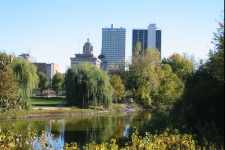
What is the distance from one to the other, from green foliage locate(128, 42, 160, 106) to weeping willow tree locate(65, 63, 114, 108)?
36.4 feet

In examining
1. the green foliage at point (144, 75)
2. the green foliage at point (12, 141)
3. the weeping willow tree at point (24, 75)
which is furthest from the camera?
the green foliage at point (144, 75)

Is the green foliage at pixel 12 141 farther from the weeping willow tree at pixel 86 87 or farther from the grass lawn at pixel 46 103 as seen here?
the grass lawn at pixel 46 103

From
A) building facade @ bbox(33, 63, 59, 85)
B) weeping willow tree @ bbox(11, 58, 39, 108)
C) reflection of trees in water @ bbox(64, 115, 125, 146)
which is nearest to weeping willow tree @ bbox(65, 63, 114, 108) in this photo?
weeping willow tree @ bbox(11, 58, 39, 108)

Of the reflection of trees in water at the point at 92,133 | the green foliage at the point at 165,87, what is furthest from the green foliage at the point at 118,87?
the reflection of trees in water at the point at 92,133

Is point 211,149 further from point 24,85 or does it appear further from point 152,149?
point 24,85

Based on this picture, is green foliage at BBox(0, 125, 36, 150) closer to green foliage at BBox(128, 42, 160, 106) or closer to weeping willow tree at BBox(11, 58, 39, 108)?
weeping willow tree at BBox(11, 58, 39, 108)

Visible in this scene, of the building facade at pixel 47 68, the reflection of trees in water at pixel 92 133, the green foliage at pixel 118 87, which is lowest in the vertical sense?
the reflection of trees in water at pixel 92 133

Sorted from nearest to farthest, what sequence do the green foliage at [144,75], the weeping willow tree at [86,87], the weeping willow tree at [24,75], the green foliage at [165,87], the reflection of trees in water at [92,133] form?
the reflection of trees in water at [92,133] < the weeping willow tree at [24,75] < the weeping willow tree at [86,87] < the green foliage at [144,75] < the green foliage at [165,87]

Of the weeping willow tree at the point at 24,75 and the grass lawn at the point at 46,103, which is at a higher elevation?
the weeping willow tree at the point at 24,75

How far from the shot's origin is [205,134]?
1476cm

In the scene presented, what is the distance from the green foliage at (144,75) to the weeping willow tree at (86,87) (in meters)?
11.1

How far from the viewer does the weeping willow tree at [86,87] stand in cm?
4447

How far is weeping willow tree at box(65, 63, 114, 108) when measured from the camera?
4447 cm

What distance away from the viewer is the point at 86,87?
145 ft
